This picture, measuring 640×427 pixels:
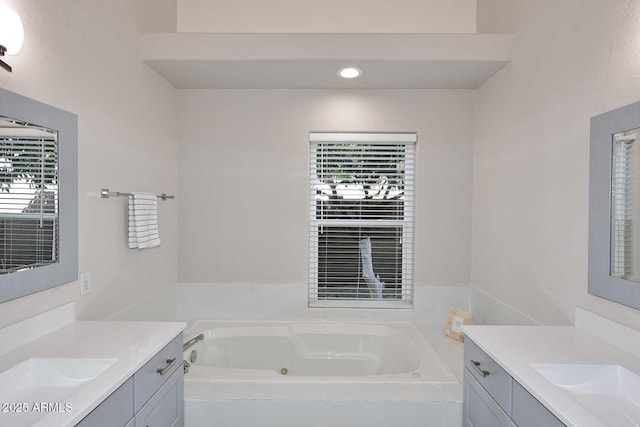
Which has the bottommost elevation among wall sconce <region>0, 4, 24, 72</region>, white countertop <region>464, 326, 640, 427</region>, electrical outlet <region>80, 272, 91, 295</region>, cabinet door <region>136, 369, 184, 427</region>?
cabinet door <region>136, 369, 184, 427</region>

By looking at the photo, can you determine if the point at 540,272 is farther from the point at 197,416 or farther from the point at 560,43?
the point at 197,416

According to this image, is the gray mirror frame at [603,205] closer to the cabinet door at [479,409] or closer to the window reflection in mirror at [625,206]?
the window reflection in mirror at [625,206]

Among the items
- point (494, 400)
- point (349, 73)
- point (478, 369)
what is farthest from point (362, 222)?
point (494, 400)

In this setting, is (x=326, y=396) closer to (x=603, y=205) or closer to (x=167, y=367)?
(x=167, y=367)

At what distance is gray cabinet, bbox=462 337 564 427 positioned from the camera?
3.73 ft

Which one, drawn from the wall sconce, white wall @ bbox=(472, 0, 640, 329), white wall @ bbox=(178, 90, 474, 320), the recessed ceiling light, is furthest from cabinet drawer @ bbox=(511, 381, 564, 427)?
the wall sconce

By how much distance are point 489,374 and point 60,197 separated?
196 cm

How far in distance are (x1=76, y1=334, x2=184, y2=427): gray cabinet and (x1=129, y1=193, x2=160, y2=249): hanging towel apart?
0.77 metres

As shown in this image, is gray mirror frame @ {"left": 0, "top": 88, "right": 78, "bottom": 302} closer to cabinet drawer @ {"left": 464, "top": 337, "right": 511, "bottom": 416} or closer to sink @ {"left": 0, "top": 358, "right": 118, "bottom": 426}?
sink @ {"left": 0, "top": 358, "right": 118, "bottom": 426}

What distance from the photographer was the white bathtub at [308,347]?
2586 millimetres

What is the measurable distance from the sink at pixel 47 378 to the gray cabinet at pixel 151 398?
0.43 feet

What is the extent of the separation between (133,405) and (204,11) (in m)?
2.69

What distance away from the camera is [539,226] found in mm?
1989

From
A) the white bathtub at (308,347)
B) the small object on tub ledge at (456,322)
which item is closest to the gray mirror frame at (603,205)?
the small object on tub ledge at (456,322)
